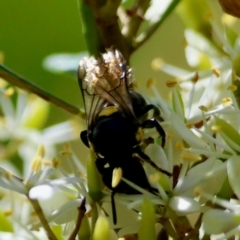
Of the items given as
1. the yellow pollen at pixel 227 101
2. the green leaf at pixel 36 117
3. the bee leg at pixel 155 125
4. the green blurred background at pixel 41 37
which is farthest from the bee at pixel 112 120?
the green blurred background at pixel 41 37

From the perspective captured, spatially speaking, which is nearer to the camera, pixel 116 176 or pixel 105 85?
pixel 116 176

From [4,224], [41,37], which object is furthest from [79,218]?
[41,37]

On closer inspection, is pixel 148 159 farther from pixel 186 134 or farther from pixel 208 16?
pixel 208 16

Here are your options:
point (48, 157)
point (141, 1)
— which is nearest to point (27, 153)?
point (48, 157)

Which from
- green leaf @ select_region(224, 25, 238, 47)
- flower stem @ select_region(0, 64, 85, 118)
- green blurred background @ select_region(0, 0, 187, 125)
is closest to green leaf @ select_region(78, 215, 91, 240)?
flower stem @ select_region(0, 64, 85, 118)

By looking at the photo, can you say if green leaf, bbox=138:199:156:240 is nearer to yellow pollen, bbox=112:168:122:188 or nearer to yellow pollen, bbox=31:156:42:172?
yellow pollen, bbox=112:168:122:188

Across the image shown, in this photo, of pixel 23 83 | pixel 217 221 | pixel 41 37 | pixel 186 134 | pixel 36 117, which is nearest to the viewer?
pixel 217 221

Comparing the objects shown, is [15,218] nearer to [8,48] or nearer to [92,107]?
[92,107]

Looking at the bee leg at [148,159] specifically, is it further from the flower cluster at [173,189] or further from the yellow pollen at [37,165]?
the yellow pollen at [37,165]
